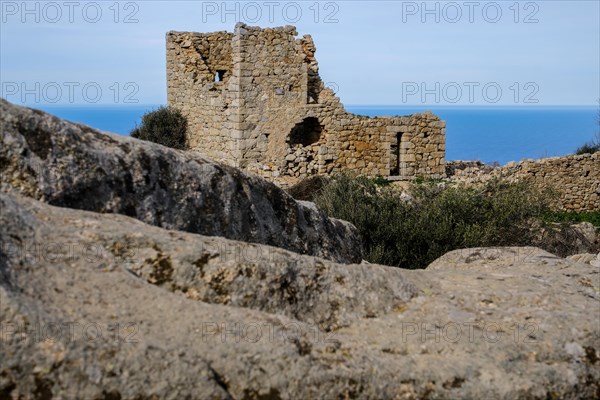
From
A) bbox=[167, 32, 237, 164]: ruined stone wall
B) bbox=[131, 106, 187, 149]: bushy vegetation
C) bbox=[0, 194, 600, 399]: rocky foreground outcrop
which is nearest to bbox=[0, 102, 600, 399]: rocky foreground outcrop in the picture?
bbox=[0, 194, 600, 399]: rocky foreground outcrop

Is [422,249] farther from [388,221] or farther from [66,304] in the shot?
[66,304]

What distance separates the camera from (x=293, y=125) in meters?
19.8

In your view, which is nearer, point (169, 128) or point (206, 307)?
point (206, 307)

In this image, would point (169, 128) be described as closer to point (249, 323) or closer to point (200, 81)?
point (200, 81)

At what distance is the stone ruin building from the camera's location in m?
19.6

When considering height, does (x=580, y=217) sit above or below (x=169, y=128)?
below

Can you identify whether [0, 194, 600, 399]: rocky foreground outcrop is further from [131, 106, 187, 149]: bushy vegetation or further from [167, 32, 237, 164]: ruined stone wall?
[131, 106, 187, 149]: bushy vegetation

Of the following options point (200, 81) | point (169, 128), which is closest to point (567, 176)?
point (200, 81)

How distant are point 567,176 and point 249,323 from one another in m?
19.2

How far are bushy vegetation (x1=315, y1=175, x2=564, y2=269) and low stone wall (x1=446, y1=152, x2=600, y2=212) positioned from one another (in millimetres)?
6258

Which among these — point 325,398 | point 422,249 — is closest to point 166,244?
point 325,398

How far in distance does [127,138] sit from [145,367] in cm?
197

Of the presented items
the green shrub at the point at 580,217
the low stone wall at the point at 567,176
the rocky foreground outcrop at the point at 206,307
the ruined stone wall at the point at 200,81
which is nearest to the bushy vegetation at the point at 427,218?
the green shrub at the point at 580,217

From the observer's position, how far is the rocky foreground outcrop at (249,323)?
10.1 feet
